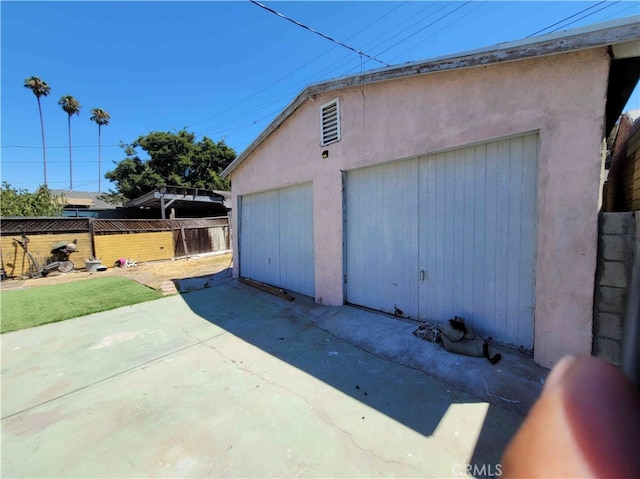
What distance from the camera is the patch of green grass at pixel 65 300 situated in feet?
18.4

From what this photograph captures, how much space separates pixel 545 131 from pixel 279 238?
5261mm

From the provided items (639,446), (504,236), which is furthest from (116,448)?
(504,236)

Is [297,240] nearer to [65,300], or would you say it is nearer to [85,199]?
[65,300]

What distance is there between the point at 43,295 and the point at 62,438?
24.7 feet

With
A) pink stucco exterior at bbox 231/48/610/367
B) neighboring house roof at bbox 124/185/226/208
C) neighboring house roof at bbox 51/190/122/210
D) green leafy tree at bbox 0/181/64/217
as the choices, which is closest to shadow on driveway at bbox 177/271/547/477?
pink stucco exterior at bbox 231/48/610/367

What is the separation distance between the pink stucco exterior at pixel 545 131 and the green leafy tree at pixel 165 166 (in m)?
22.4

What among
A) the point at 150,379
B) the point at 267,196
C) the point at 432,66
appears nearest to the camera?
the point at 150,379

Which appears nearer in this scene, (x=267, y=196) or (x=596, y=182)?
(x=596, y=182)

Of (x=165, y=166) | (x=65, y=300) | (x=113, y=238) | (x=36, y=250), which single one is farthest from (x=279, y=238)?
(x=165, y=166)

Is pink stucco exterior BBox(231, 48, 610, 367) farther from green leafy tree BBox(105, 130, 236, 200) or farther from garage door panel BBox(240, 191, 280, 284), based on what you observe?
green leafy tree BBox(105, 130, 236, 200)

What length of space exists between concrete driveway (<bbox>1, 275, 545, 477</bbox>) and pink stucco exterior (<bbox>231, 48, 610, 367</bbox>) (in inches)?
33.1

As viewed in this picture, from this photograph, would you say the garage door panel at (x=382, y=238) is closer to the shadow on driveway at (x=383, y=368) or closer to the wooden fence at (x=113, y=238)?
the shadow on driveway at (x=383, y=368)

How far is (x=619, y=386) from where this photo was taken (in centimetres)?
56

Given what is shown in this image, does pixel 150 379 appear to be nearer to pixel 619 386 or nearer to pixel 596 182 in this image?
pixel 619 386
